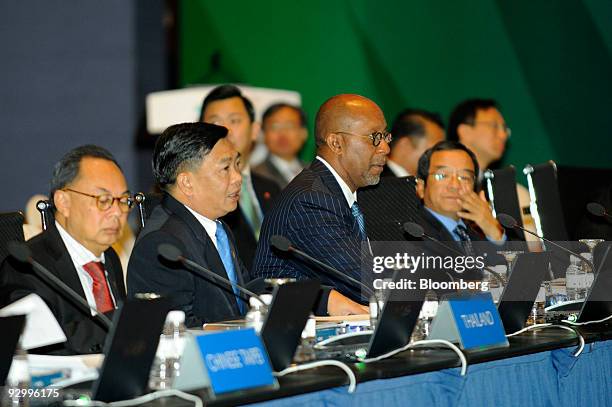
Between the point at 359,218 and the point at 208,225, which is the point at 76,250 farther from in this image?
the point at 359,218

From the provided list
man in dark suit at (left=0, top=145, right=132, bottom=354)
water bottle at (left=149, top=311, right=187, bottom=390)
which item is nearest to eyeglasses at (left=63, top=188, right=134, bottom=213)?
man in dark suit at (left=0, top=145, right=132, bottom=354)

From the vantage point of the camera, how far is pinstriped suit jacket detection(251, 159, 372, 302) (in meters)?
3.50

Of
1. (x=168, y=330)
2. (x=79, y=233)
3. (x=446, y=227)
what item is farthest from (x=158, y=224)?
(x=446, y=227)

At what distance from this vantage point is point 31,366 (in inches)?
79.7

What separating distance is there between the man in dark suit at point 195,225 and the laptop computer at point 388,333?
1.92 ft

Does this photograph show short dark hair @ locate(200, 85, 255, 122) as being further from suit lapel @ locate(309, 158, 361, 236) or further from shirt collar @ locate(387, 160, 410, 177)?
suit lapel @ locate(309, 158, 361, 236)

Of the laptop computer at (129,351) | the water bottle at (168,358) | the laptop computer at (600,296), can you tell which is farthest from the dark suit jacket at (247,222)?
the laptop computer at (129,351)

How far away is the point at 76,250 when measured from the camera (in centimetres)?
327

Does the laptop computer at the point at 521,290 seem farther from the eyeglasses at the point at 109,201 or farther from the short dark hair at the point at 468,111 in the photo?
the short dark hair at the point at 468,111

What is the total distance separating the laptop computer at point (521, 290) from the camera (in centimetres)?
293

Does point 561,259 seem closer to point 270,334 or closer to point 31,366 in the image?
point 270,334

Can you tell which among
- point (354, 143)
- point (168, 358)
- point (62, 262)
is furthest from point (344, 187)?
point (168, 358)

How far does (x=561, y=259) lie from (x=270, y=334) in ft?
4.67

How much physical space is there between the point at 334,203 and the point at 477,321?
3.31ft
